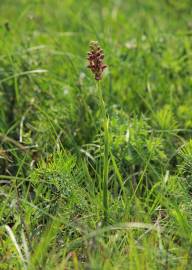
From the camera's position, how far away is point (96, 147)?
2.86 m

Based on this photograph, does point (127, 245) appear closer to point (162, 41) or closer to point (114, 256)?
point (114, 256)

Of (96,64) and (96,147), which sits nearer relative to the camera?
(96,64)

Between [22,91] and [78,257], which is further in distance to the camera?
[22,91]

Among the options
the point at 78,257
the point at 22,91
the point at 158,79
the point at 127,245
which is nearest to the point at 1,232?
the point at 78,257

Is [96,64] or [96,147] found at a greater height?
[96,64]

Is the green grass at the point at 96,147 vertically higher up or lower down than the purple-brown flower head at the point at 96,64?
lower down

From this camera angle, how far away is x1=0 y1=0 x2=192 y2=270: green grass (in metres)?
2.01

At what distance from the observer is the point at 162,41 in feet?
11.7

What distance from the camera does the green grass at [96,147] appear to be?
6.60 feet

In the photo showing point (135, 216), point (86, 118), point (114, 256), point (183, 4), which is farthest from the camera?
point (183, 4)

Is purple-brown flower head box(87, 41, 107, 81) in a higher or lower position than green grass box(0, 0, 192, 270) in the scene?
higher

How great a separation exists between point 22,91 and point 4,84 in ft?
0.36

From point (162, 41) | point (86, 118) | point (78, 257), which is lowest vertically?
point (78, 257)

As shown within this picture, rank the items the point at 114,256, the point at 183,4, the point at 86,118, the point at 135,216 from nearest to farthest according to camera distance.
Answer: the point at 114,256 → the point at 135,216 → the point at 86,118 → the point at 183,4
